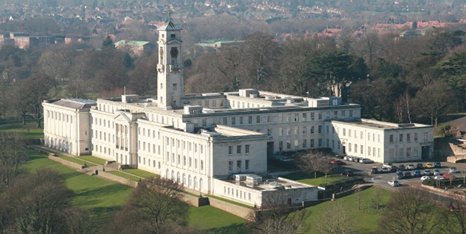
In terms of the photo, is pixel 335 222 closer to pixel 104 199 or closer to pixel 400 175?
pixel 400 175

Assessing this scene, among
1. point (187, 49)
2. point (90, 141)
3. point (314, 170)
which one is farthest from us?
point (187, 49)

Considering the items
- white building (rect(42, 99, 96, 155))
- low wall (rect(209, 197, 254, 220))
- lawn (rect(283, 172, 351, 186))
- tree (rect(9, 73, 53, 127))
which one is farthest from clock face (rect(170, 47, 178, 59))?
tree (rect(9, 73, 53, 127))

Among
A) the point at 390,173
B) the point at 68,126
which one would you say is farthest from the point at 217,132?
the point at 68,126

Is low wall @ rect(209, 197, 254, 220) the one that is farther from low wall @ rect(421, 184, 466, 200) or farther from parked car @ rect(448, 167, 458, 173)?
parked car @ rect(448, 167, 458, 173)

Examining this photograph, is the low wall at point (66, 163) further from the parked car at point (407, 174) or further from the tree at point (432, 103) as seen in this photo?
the tree at point (432, 103)

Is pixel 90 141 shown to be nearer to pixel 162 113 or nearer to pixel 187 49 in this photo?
pixel 162 113

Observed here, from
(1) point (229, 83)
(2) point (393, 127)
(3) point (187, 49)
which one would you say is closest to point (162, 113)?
(2) point (393, 127)
